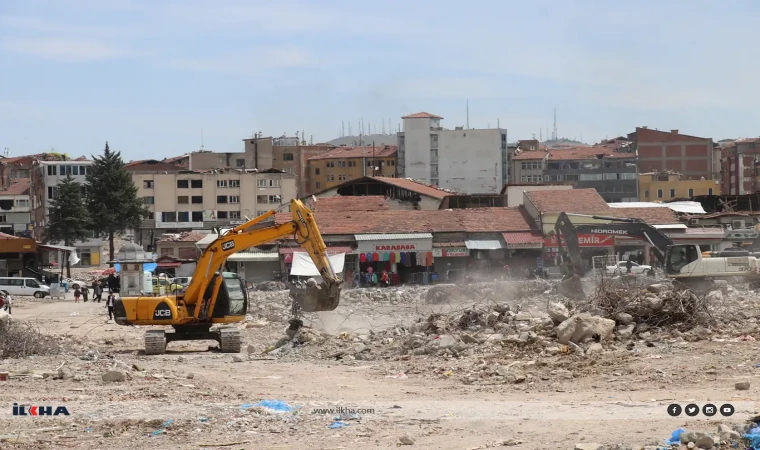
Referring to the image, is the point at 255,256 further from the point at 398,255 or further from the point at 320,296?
the point at 320,296

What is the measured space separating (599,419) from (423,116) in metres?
92.9

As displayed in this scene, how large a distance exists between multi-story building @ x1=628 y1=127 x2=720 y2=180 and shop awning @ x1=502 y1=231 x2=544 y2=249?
62.2 m

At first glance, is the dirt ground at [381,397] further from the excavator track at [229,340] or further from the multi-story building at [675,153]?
the multi-story building at [675,153]

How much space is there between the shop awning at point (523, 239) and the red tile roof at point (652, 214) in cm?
514

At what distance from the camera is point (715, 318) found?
1942 cm

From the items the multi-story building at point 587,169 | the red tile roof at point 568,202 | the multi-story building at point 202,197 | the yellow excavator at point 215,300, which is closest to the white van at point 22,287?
the red tile roof at point 568,202

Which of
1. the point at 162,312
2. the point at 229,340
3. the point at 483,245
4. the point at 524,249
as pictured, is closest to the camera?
the point at 162,312

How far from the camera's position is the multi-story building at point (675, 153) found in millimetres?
116938

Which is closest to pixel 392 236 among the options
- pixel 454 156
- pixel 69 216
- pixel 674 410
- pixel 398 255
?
pixel 398 255

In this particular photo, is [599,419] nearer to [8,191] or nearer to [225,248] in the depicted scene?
[225,248]

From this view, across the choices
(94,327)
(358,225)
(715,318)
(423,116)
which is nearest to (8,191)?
(423,116)

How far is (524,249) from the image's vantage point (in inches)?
2283

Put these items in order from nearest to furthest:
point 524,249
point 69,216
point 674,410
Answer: point 674,410 < point 524,249 < point 69,216

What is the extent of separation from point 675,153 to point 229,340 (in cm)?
10068
